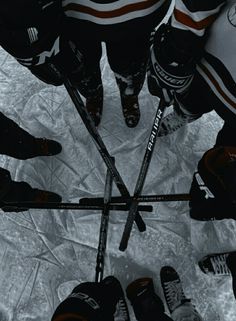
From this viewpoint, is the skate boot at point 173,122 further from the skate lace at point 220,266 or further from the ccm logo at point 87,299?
the ccm logo at point 87,299

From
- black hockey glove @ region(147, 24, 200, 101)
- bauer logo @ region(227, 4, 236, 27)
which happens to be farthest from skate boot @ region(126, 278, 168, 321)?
bauer logo @ region(227, 4, 236, 27)

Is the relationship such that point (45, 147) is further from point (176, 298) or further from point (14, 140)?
point (176, 298)

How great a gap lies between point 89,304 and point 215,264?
23.2 inches

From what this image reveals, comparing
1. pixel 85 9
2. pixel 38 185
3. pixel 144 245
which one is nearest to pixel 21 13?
pixel 85 9

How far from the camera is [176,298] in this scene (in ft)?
4.68

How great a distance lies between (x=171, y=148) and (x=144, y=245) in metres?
0.44

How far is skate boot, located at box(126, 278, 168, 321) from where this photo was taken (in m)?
1.39

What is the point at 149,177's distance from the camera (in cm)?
162

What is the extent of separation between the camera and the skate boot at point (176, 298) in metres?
1.37

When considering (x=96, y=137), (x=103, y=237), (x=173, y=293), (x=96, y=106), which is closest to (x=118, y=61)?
(x=96, y=137)

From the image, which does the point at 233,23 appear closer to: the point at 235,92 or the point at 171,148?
the point at 235,92

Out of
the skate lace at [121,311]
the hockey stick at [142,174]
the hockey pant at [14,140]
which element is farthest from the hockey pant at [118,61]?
the skate lace at [121,311]

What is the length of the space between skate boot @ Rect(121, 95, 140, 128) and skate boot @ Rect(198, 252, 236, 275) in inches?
25.9

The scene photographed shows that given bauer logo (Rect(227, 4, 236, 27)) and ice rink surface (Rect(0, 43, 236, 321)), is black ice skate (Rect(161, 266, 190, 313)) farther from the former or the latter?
bauer logo (Rect(227, 4, 236, 27))
